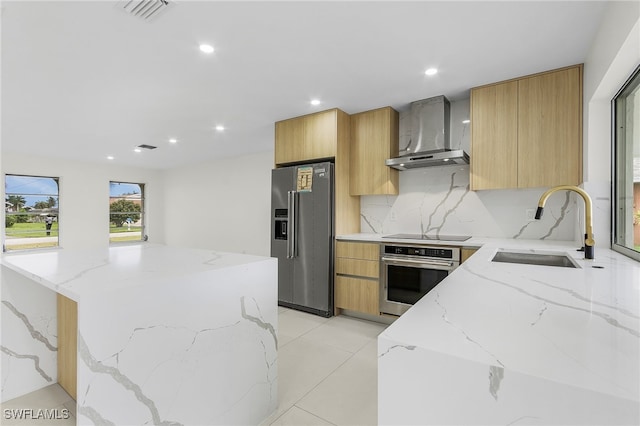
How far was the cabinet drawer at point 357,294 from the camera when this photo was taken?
328cm

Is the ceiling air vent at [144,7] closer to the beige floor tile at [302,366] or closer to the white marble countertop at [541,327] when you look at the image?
the white marble countertop at [541,327]

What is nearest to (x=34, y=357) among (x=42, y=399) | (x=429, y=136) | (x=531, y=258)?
(x=42, y=399)

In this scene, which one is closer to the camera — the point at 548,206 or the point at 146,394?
the point at 146,394

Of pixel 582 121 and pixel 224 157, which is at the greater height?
pixel 224 157

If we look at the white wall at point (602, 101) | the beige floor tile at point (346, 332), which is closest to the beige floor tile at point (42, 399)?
the beige floor tile at point (346, 332)

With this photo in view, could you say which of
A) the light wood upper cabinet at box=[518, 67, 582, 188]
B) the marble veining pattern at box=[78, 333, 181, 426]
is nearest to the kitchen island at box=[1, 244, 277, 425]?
the marble veining pattern at box=[78, 333, 181, 426]

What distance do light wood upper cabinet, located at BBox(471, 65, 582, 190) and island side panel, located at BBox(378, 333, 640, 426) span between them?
280 centimetres

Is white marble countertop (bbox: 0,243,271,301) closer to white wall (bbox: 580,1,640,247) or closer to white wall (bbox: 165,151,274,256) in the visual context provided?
Answer: white wall (bbox: 580,1,640,247)

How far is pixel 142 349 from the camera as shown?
1195mm

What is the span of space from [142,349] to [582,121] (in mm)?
3377

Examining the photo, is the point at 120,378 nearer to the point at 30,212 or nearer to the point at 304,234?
the point at 304,234

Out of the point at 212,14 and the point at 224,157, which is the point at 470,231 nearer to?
the point at 212,14

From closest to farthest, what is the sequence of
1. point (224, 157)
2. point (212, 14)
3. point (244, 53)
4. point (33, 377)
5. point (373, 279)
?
point (33, 377) → point (212, 14) → point (244, 53) → point (373, 279) → point (224, 157)

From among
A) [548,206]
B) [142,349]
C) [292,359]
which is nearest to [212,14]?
[142,349]
